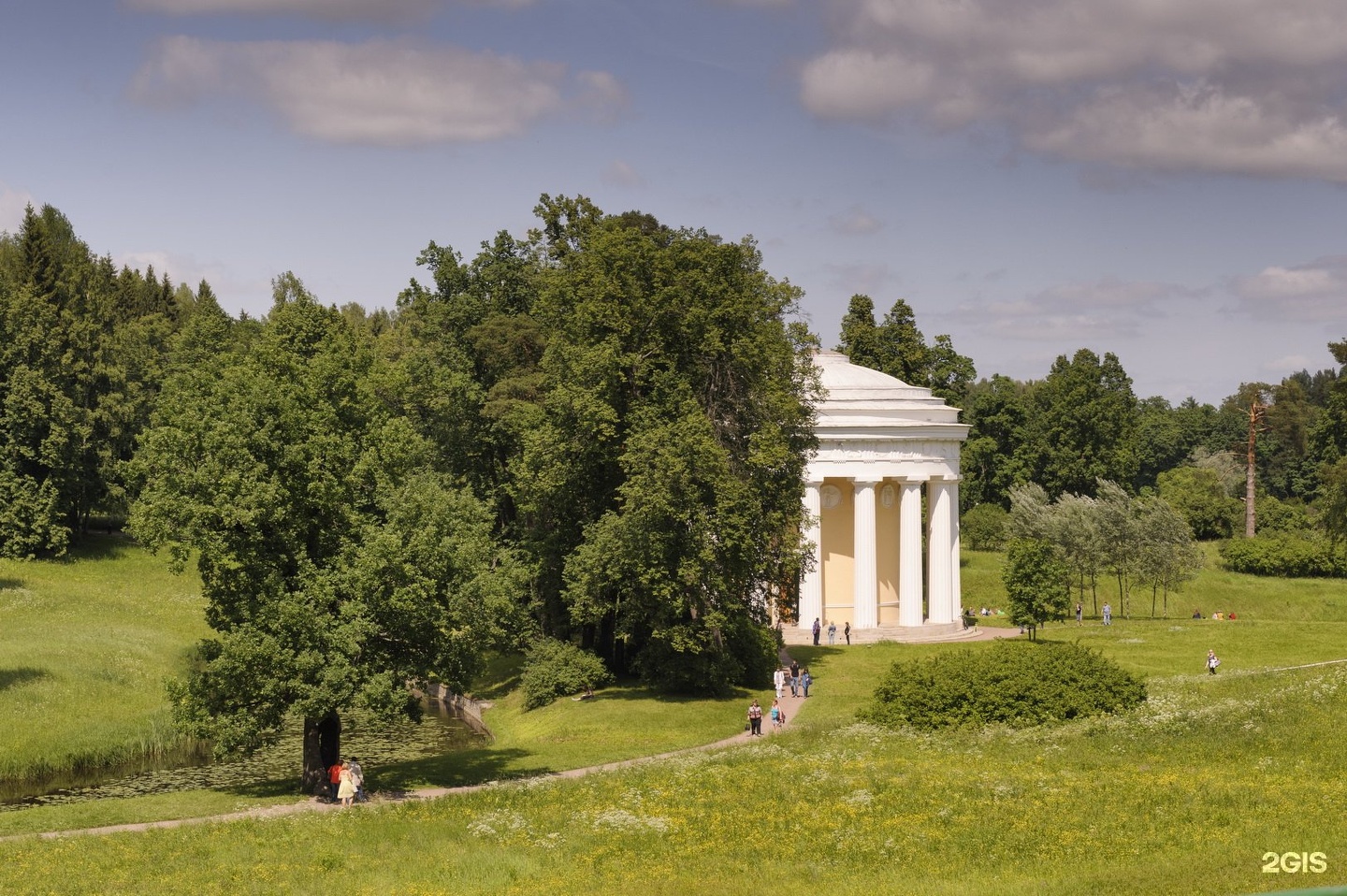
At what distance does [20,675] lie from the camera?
51250 millimetres

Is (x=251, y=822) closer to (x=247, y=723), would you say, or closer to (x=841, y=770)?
(x=247, y=723)

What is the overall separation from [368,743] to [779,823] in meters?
23.1

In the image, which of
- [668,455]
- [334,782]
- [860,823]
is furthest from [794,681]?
[860,823]

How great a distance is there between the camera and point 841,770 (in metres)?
34.6

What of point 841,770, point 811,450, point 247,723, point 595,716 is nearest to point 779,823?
point 841,770

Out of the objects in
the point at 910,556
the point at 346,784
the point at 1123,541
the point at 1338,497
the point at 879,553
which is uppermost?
the point at 1338,497

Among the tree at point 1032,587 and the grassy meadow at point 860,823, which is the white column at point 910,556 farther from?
the grassy meadow at point 860,823

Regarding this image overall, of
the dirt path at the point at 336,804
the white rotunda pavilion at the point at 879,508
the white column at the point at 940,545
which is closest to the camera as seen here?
the dirt path at the point at 336,804

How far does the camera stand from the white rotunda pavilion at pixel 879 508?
68688 millimetres

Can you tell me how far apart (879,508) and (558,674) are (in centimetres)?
2602

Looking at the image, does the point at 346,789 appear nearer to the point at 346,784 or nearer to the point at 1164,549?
the point at 346,784

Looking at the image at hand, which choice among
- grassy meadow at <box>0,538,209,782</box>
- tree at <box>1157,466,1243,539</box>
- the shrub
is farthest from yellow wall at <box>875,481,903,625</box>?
tree at <box>1157,466,1243,539</box>

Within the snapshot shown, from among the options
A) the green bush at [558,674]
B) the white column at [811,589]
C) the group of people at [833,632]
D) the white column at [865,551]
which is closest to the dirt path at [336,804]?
the green bush at [558,674]

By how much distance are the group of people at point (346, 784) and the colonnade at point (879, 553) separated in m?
34.7
